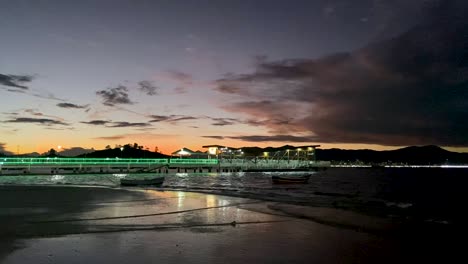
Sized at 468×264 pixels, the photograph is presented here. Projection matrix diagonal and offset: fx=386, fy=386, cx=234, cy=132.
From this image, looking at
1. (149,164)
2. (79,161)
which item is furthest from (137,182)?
(149,164)

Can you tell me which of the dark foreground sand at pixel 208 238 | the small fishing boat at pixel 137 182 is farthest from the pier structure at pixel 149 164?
the dark foreground sand at pixel 208 238

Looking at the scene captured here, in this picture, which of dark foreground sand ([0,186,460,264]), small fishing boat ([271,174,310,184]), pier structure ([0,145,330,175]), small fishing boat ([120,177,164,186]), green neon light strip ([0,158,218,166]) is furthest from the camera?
pier structure ([0,145,330,175])

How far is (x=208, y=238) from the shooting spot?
17.0 m

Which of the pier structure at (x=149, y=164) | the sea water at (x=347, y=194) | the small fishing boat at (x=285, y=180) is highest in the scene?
the pier structure at (x=149, y=164)

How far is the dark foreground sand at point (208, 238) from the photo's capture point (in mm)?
13844

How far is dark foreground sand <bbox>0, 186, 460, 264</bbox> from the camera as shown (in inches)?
545

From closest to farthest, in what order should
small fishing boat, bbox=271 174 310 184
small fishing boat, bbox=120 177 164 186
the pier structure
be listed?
small fishing boat, bbox=120 177 164 186 < small fishing boat, bbox=271 174 310 184 < the pier structure

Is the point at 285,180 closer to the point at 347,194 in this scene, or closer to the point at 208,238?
the point at 347,194

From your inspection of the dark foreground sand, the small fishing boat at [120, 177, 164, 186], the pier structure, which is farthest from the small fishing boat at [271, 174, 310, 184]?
the dark foreground sand

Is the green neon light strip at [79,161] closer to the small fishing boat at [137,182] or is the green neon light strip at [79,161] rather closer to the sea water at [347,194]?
the sea water at [347,194]

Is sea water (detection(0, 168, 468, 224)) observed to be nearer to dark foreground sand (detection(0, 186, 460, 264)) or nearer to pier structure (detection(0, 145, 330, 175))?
pier structure (detection(0, 145, 330, 175))

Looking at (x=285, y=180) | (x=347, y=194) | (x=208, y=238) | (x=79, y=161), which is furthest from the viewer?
(x=79, y=161)

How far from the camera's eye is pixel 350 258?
47.2 ft

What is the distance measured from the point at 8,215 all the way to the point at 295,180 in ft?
211
